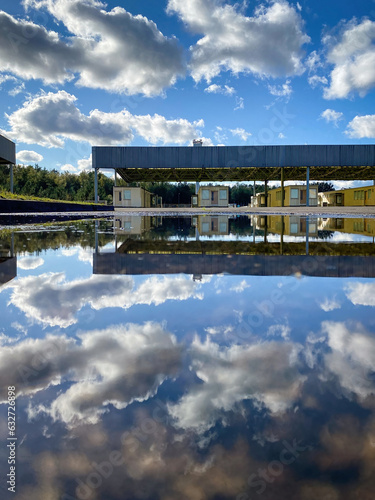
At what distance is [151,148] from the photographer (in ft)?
98.2

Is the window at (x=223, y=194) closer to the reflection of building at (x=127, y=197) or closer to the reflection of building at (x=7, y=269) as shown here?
the reflection of building at (x=127, y=197)

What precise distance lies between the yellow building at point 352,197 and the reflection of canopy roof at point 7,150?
33.9 m

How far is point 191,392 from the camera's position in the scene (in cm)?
114

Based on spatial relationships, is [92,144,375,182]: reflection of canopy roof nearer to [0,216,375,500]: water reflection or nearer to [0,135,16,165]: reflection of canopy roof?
[0,135,16,165]: reflection of canopy roof

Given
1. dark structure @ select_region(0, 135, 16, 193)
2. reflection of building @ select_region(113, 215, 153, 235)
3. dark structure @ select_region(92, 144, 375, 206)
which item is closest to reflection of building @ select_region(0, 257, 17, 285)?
reflection of building @ select_region(113, 215, 153, 235)

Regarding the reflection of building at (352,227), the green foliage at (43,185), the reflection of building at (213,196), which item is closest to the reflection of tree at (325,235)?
the reflection of building at (352,227)

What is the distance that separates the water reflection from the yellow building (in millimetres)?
36636

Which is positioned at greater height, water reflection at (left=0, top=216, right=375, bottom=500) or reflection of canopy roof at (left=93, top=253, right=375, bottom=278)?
reflection of canopy roof at (left=93, top=253, right=375, bottom=278)

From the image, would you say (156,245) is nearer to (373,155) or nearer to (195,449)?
(195,449)

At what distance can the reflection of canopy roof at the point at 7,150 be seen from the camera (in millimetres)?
28266

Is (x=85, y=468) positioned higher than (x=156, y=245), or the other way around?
(x=156, y=245)

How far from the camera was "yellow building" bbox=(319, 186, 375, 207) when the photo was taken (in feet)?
113

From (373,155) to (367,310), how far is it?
1293 inches

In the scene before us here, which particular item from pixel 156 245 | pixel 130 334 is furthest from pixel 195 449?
pixel 156 245
